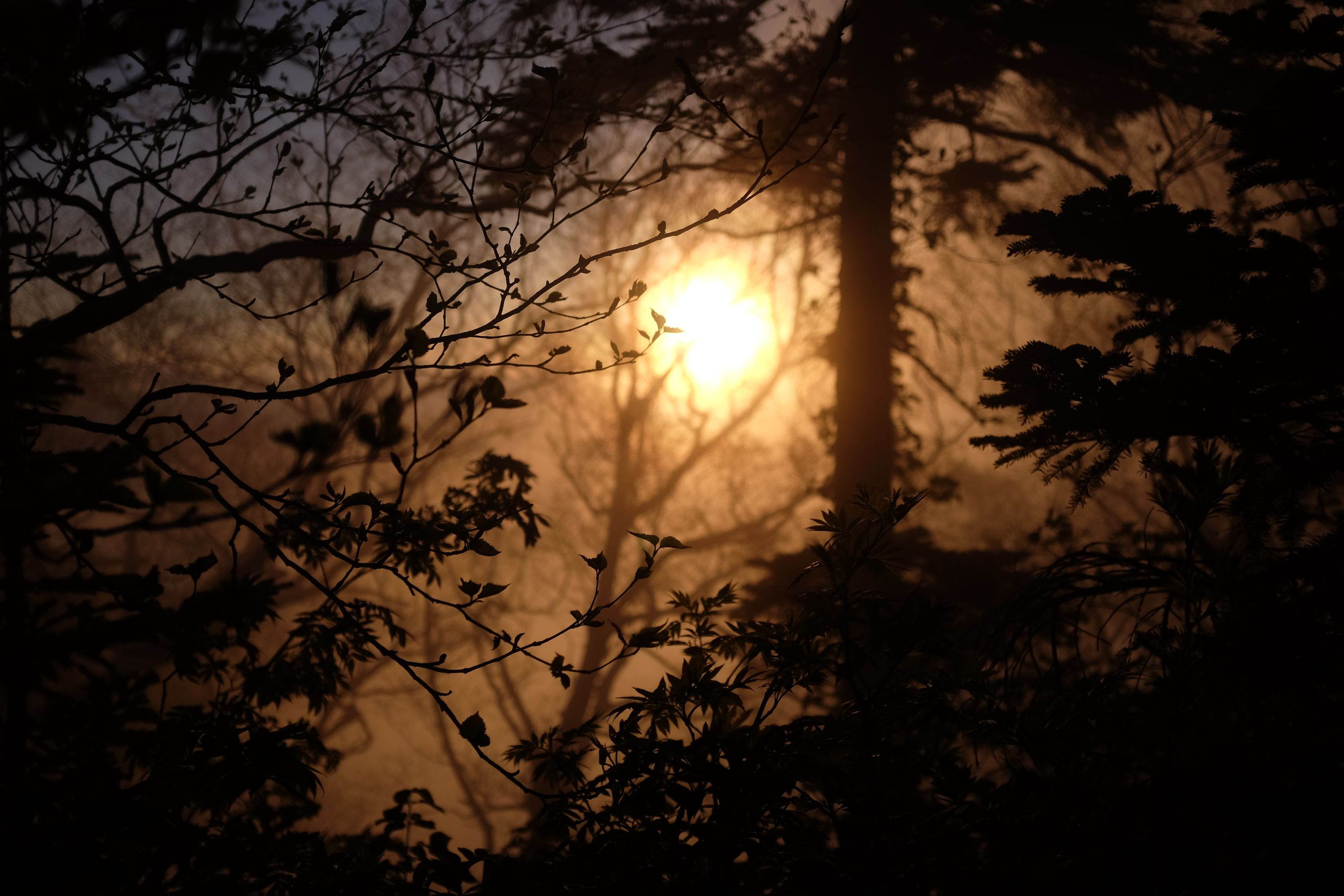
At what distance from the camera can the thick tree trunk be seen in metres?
2.83

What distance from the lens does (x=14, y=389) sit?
1.51 m

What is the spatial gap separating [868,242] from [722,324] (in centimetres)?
65

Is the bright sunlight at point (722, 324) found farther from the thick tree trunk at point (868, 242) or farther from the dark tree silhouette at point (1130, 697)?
the dark tree silhouette at point (1130, 697)

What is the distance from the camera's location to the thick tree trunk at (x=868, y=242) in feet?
9.28

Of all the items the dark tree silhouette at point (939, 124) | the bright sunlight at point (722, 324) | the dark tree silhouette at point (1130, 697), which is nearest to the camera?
the dark tree silhouette at point (1130, 697)

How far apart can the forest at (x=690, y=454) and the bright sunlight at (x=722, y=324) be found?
2 cm

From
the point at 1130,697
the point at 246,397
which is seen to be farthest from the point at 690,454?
the point at 246,397

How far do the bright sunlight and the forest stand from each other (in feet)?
0.05

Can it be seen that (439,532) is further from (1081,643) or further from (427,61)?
(1081,643)

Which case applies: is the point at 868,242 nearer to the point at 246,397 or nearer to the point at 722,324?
the point at 722,324

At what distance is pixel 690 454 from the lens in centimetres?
315

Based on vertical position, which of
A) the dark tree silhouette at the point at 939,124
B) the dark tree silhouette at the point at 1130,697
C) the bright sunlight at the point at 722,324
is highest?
the dark tree silhouette at the point at 939,124

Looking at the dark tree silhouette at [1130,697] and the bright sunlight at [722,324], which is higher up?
the bright sunlight at [722,324]

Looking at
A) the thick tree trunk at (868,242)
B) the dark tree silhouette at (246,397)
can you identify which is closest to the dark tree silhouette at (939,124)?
the thick tree trunk at (868,242)
